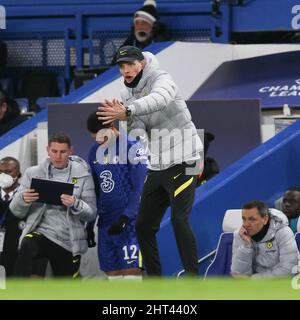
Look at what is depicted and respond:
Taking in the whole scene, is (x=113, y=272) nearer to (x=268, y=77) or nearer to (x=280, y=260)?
(x=280, y=260)

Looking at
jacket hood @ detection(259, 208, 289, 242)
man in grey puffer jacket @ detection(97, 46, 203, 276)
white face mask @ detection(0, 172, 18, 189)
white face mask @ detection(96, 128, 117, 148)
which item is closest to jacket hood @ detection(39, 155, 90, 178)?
white face mask @ detection(96, 128, 117, 148)

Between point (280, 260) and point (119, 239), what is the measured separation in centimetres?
140

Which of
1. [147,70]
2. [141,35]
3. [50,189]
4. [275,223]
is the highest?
[141,35]

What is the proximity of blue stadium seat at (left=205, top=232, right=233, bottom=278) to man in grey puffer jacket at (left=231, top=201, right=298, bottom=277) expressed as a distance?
0.18 meters

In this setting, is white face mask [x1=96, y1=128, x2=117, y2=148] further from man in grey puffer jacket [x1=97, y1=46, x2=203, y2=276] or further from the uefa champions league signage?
the uefa champions league signage

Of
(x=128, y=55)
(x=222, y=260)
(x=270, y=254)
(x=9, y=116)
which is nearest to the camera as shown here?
(x=128, y=55)

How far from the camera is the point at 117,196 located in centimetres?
903

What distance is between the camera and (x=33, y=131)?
11023 millimetres

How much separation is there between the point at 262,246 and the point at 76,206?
1438 millimetres

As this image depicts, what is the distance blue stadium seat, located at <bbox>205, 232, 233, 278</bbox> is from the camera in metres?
8.51

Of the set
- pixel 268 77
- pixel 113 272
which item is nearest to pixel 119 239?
pixel 113 272

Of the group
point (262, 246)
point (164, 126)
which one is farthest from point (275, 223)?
point (164, 126)

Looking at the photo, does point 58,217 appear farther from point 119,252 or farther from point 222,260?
point 222,260

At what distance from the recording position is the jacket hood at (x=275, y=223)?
829 cm
